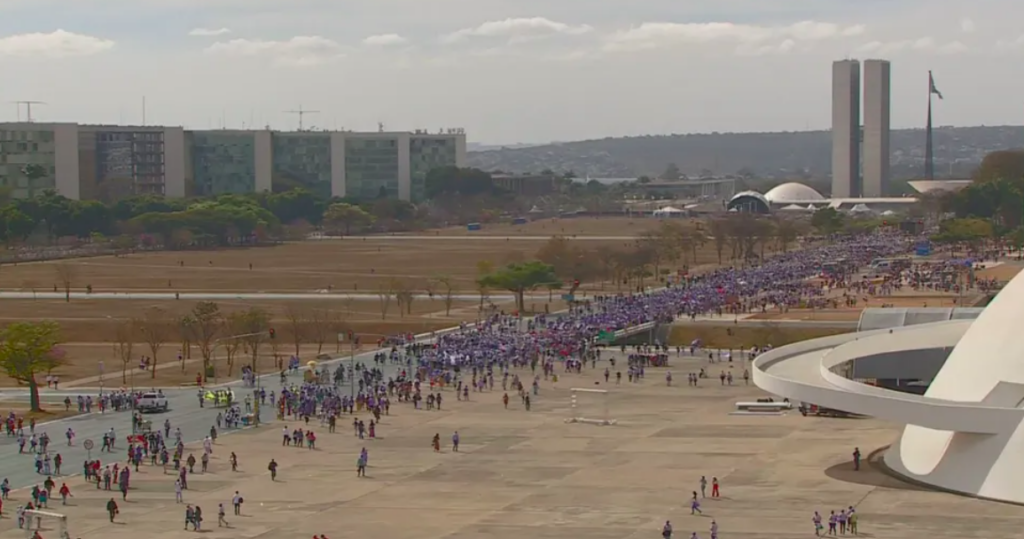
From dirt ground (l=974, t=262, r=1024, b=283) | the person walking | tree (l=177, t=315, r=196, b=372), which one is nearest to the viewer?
the person walking

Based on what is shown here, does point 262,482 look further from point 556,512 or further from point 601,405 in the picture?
point 601,405

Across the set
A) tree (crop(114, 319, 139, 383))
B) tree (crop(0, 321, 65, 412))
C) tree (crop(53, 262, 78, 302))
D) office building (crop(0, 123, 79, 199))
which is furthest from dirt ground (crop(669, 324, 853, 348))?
office building (crop(0, 123, 79, 199))

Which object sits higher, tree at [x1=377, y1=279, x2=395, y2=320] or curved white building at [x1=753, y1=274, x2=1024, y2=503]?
curved white building at [x1=753, y1=274, x2=1024, y2=503]

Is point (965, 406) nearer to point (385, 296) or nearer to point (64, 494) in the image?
point (64, 494)

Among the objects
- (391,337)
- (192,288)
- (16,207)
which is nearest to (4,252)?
(16,207)

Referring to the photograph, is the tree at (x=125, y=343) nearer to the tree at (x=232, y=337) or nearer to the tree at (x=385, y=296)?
the tree at (x=232, y=337)

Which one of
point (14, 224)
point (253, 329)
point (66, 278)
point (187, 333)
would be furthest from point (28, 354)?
point (14, 224)

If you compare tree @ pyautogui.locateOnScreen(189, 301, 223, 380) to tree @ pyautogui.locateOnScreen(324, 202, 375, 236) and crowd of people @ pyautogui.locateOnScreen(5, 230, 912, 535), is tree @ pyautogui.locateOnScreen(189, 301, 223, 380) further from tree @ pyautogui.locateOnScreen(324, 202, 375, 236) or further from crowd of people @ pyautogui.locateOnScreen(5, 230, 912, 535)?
tree @ pyautogui.locateOnScreen(324, 202, 375, 236)
